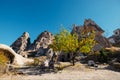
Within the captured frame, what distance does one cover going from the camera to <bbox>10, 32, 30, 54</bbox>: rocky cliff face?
347 feet

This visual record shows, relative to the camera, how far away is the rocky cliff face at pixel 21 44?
4166 inches

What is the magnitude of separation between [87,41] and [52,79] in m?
15.9

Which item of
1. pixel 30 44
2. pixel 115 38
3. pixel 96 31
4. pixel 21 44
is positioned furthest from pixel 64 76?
pixel 30 44

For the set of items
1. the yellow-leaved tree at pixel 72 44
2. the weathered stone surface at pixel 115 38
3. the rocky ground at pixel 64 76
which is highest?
the weathered stone surface at pixel 115 38

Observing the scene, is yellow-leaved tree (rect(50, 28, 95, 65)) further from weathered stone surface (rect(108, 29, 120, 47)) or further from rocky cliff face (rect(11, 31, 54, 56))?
rocky cliff face (rect(11, 31, 54, 56))

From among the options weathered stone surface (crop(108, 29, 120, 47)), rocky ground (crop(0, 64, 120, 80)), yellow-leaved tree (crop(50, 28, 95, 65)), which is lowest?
rocky ground (crop(0, 64, 120, 80))

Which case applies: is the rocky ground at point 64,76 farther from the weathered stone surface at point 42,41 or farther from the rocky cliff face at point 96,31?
the weathered stone surface at point 42,41

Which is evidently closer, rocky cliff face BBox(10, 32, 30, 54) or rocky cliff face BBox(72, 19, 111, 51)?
rocky cliff face BBox(72, 19, 111, 51)

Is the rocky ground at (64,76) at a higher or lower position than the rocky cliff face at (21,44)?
lower

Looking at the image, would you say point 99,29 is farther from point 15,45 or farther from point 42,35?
point 15,45

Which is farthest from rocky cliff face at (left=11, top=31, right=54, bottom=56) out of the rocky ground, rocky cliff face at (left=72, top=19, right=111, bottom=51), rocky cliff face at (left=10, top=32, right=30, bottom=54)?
the rocky ground

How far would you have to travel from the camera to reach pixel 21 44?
107000 mm

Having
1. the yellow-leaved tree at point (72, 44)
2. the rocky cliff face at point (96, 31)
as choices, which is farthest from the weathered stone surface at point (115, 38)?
the yellow-leaved tree at point (72, 44)

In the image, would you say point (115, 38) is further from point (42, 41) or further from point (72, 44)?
point (72, 44)
